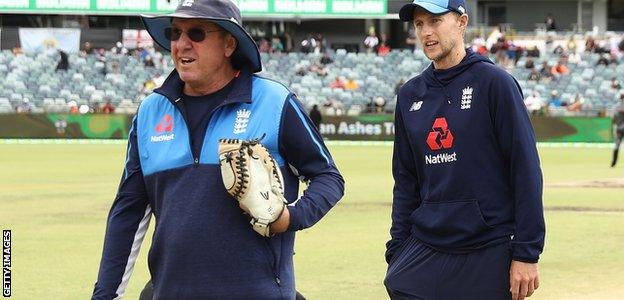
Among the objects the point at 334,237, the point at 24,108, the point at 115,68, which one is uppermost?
the point at 115,68

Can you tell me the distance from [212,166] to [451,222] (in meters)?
1.43

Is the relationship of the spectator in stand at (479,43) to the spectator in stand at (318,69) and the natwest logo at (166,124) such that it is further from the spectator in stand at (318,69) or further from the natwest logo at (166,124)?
the natwest logo at (166,124)

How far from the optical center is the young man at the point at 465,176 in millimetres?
5215

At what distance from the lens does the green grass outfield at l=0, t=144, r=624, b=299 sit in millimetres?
→ 10695

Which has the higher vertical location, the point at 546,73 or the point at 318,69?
the point at 318,69

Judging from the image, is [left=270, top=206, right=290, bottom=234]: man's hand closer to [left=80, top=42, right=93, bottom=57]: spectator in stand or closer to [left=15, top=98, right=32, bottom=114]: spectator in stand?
[left=15, top=98, right=32, bottom=114]: spectator in stand

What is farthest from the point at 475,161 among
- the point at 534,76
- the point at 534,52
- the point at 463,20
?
the point at 534,52

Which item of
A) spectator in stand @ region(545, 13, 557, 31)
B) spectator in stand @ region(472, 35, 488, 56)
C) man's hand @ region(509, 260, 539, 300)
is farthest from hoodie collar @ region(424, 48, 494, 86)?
spectator in stand @ region(545, 13, 557, 31)

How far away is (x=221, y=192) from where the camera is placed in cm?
438

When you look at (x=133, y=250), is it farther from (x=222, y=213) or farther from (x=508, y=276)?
(x=508, y=276)

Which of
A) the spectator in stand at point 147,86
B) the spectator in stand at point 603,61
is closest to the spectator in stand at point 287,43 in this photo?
the spectator in stand at point 147,86

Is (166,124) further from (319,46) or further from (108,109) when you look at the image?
(319,46)

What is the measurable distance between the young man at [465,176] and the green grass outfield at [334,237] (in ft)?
15.2

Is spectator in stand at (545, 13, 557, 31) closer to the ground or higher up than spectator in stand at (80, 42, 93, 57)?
higher up
